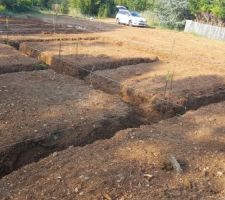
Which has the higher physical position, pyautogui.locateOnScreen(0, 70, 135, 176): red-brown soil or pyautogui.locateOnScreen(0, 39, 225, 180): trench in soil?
pyautogui.locateOnScreen(0, 70, 135, 176): red-brown soil

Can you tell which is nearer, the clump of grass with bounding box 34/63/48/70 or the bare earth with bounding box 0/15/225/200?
the bare earth with bounding box 0/15/225/200

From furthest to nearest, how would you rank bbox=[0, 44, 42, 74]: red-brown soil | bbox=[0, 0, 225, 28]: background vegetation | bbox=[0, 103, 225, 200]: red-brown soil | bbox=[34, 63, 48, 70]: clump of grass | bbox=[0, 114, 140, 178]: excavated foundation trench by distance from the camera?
bbox=[0, 0, 225, 28]: background vegetation, bbox=[34, 63, 48, 70]: clump of grass, bbox=[0, 44, 42, 74]: red-brown soil, bbox=[0, 114, 140, 178]: excavated foundation trench, bbox=[0, 103, 225, 200]: red-brown soil

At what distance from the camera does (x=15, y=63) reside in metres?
11.6

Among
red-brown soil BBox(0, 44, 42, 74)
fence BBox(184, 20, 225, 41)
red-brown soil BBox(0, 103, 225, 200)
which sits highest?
red-brown soil BBox(0, 103, 225, 200)

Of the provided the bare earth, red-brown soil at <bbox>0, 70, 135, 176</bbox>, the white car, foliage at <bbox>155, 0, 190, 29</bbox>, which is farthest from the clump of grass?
foliage at <bbox>155, 0, 190, 29</bbox>

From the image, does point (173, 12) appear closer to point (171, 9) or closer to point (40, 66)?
point (171, 9)

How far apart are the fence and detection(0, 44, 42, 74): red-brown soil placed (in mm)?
17797

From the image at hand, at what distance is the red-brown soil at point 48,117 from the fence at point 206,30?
62.5 ft

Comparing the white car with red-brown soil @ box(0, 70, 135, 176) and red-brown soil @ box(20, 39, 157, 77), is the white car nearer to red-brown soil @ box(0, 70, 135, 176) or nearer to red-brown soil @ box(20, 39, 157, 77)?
red-brown soil @ box(20, 39, 157, 77)

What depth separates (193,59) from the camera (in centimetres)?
1531

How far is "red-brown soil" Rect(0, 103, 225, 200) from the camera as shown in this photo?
505 cm

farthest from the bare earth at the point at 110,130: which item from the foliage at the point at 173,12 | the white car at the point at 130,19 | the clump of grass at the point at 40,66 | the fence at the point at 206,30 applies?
the foliage at the point at 173,12

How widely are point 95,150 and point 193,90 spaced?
15.6 ft

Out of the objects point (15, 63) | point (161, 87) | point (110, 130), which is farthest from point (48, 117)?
point (15, 63)
